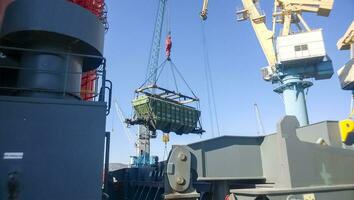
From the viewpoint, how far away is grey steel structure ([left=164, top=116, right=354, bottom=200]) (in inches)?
188

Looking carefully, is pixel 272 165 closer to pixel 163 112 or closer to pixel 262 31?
pixel 163 112

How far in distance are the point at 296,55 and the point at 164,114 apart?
503 inches

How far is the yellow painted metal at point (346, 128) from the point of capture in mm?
5383

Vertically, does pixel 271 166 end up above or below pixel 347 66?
below

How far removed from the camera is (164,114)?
24219mm

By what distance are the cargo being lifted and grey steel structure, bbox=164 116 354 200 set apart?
58.0ft

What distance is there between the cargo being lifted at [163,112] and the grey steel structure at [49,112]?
A: 16.3m

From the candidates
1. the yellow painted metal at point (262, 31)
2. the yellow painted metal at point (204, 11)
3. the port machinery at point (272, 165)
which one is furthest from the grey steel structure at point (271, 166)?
the yellow painted metal at point (204, 11)

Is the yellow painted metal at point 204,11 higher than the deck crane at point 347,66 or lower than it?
higher

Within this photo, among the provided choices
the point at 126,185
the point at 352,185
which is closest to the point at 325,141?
the point at 352,185

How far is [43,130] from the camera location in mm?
5617

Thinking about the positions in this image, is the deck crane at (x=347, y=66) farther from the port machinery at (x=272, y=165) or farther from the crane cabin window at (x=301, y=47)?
the port machinery at (x=272, y=165)

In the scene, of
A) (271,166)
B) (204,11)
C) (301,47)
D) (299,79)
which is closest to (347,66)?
(299,79)

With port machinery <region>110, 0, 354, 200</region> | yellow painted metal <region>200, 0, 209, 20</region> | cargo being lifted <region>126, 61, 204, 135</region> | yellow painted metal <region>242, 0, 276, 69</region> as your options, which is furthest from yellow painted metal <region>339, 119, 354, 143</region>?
yellow painted metal <region>200, 0, 209, 20</region>
